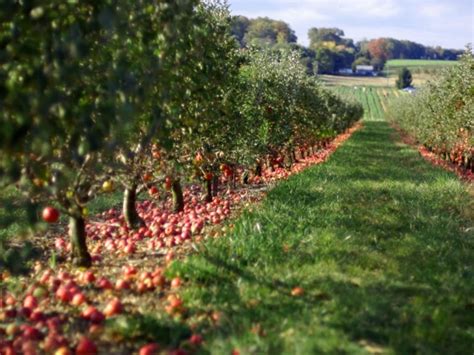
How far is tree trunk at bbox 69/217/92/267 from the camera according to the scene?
258 inches

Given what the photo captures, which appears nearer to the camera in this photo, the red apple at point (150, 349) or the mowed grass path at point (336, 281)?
the red apple at point (150, 349)

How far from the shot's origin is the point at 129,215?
9141 millimetres

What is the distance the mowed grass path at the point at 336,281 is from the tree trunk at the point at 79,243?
142 centimetres

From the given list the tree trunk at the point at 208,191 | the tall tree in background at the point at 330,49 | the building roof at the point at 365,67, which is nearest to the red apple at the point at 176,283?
the tree trunk at the point at 208,191

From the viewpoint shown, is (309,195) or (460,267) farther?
(309,195)

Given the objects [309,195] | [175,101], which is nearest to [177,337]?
[175,101]

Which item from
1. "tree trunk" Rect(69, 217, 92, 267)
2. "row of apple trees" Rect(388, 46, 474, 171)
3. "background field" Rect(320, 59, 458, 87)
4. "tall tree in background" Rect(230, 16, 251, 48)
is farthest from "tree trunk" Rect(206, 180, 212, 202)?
"background field" Rect(320, 59, 458, 87)

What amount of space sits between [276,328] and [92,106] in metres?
2.14

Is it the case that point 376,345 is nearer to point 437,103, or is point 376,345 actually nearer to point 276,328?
point 276,328

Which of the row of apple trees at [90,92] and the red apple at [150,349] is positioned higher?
the row of apple trees at [90,92]

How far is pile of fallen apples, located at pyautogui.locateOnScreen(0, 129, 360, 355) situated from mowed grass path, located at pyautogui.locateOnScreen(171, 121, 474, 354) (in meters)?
0.30

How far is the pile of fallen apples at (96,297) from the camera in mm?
4309

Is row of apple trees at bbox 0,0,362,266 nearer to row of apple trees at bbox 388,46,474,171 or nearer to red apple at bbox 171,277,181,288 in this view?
red apple at bbox 171,277,181,288

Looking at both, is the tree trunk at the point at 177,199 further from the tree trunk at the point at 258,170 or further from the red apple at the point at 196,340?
the red apple at the point at 196,340
